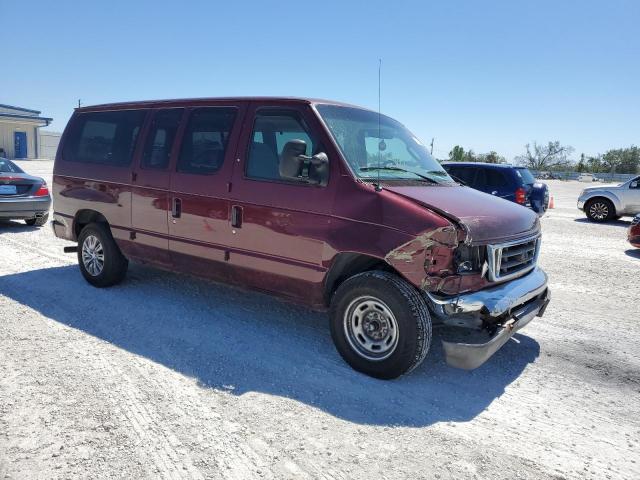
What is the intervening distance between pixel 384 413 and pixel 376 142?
2.36m

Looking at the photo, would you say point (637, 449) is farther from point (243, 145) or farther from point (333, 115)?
point (243, 145)

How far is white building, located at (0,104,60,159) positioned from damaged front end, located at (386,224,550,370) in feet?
161

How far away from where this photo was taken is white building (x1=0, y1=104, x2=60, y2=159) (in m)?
43.7

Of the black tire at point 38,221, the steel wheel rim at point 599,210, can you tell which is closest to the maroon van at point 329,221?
the black tire at point 38,221

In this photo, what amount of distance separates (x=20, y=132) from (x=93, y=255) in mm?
48003

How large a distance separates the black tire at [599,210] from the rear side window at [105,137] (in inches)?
576

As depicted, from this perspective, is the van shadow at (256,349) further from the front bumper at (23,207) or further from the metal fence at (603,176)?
the metal fence at (603,176)

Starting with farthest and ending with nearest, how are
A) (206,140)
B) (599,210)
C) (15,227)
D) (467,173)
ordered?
(599,210) → (467,173) → (15,227) → (206,140)

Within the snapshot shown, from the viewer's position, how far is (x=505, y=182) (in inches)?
465

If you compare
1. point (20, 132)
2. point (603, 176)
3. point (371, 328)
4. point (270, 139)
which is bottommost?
point (371, 328)

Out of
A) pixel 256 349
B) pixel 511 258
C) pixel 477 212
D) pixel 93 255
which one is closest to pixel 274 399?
pixel 256 349

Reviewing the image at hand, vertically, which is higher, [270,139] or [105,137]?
[105,137]

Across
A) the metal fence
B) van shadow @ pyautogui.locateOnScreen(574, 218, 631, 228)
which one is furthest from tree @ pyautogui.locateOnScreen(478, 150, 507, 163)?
van shadow @ pyautogui.locateOnScreen(574, 218, 631, 228)

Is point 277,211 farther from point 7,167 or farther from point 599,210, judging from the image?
point 599,210
